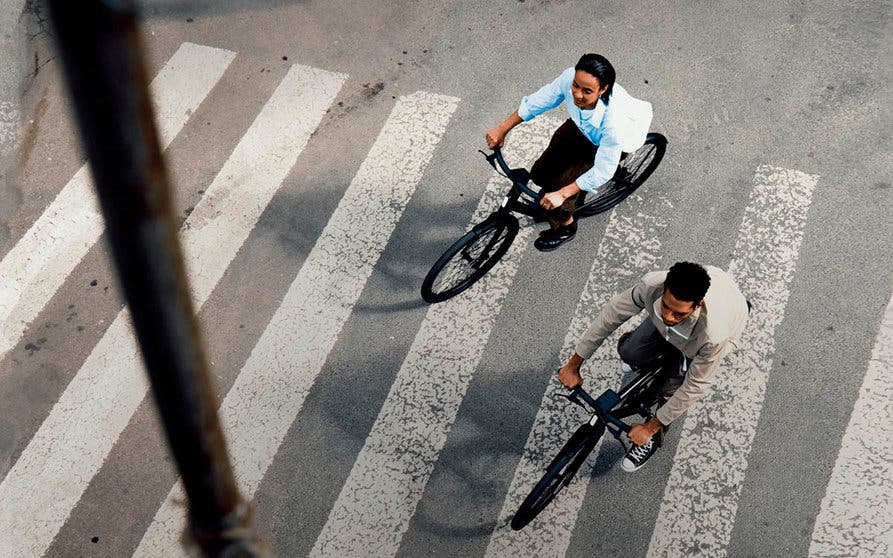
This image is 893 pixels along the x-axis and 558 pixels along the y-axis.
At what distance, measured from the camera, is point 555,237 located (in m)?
6.66

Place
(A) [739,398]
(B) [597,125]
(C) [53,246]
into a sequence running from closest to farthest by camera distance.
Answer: (B) [597,125] → (A) [739,398] → (C) [53,246]

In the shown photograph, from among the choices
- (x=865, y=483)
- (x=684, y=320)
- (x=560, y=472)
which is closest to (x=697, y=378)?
(x=684, y=320)

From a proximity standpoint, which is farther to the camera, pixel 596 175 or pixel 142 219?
pixel 596 175

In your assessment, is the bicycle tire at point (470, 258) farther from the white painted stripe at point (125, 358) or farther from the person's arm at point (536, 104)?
the white painted stripe at point (125, 358)

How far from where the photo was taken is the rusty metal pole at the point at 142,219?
101 cm

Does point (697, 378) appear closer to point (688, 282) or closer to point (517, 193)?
point (688, 282)

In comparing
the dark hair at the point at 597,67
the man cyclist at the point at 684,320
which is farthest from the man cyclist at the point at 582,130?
the man cyclist at the point at 684,320

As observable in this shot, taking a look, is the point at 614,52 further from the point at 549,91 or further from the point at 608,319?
the point at 608,319

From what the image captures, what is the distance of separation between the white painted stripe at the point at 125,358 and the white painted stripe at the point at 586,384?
248 cm

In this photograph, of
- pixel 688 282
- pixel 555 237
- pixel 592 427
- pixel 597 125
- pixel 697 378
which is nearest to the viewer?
pixel 688 282

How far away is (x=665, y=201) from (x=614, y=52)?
1666 millimetres

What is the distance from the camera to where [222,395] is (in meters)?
6.14

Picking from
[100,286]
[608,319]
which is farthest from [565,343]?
[100,286]

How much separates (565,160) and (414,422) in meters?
2.04
